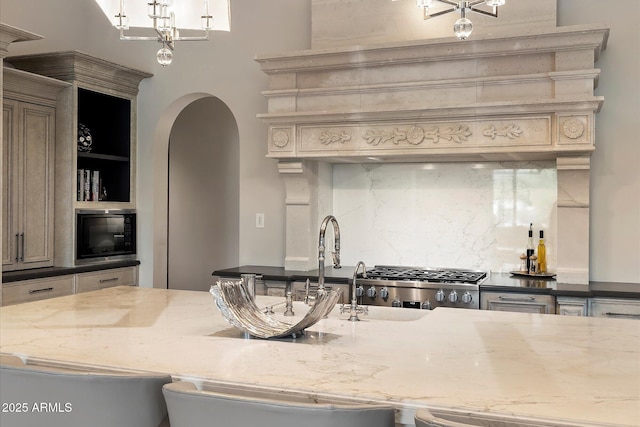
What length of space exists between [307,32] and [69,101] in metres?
1.82

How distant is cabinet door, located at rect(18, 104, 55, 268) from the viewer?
4234 millimetres

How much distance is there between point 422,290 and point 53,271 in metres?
2.50

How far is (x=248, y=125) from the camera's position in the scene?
485cm

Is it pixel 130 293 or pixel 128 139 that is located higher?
pixel 128 139

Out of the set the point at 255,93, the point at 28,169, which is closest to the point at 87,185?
the point at 28,169

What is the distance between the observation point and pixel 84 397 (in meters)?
1.46

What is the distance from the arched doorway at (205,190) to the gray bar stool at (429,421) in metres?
5.53

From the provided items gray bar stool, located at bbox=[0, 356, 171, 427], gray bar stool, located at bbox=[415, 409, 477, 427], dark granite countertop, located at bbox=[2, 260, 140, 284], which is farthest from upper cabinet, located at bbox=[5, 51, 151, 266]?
gray bar stool, located at bbox=[415, 409, 477, 427]

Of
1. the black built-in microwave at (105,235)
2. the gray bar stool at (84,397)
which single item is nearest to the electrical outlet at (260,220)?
the black built-in microwave at (105,235)

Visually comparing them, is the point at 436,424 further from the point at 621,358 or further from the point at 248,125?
the point at 248,125

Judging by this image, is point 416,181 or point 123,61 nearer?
point 416,181

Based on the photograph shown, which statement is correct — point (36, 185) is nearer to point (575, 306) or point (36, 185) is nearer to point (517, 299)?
point (517, 299)

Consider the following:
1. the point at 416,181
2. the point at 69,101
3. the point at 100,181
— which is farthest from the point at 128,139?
the point at 416,181

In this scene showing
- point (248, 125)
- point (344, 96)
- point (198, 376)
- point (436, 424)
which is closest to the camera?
point (436, 424)
